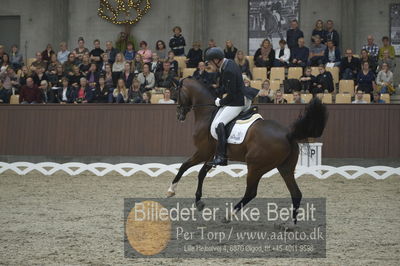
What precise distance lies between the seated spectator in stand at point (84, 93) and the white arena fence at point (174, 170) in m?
2.22

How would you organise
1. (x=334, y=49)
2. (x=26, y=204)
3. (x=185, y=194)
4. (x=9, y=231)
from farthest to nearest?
(x=334, y=49) → (x=185, y=194) → (x=26, y=204) → (x=9, y=231)

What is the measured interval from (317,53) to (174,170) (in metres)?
6.11

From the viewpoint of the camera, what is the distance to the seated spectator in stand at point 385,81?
53.0ft

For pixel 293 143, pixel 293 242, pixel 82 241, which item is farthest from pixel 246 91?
pixel 82 241

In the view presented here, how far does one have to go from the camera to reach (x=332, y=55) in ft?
56.3

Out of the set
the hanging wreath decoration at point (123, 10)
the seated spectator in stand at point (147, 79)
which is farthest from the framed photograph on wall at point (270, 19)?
the seated spectator in stand at point (147, 79)

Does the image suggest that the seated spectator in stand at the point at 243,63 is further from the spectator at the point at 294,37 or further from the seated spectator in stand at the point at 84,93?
the seated spectator in stand at the point at 84,93

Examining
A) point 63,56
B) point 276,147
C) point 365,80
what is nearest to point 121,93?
point 63,56

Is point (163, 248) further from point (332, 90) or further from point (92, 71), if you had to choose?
point (92, 71)

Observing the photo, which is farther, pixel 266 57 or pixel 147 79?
pixel 266 57

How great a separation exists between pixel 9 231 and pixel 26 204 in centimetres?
240

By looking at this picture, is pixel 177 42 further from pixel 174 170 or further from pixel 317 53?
pixel 174 170

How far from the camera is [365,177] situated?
Result: 13.7m

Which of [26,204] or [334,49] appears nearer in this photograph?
[26,204]
